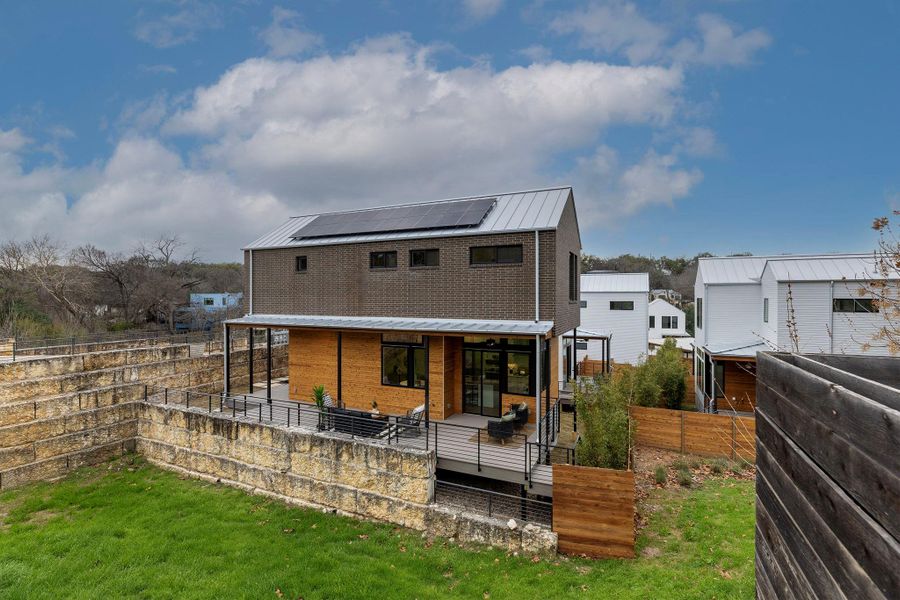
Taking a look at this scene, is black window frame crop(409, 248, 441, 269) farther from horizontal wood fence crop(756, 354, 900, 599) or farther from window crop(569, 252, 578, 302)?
horizontal wood fence crop(756, 354, 900, 599)

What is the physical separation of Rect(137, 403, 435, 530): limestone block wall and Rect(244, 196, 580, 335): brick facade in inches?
186

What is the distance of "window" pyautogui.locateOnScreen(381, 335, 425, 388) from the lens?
13.7 m

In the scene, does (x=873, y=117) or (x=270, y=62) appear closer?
(x=873, y=117)

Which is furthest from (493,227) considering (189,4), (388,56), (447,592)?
(189,4)

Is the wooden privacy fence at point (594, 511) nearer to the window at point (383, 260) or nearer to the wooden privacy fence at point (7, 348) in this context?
the window at point (383, 260)

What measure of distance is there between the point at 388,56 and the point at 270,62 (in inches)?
274

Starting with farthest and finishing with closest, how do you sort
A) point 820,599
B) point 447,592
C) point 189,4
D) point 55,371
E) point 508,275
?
1. point 189,4
2. point 55,371
3. point 508,275
4. point 447,592
5. point 820,599

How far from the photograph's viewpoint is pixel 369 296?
1442 cm

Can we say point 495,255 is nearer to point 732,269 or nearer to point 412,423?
point 412,423

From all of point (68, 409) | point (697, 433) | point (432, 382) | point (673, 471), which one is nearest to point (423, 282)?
point (432, 382)

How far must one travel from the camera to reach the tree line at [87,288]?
30.1 metres

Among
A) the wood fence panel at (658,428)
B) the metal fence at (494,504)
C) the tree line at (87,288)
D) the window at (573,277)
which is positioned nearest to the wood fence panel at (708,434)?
the wood fence panel at (658,428)

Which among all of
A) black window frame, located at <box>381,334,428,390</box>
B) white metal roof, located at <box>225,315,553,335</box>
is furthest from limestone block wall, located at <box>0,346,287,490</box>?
black window frame, located at <box>381,334,428,390</box>

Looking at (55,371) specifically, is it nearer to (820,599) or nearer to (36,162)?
(820,599)
